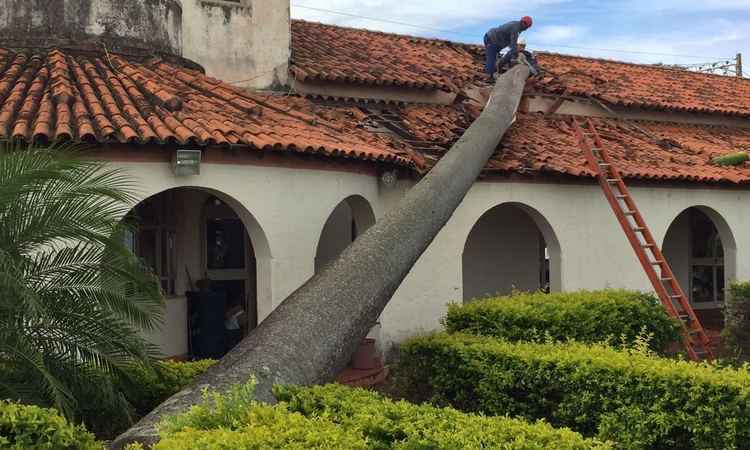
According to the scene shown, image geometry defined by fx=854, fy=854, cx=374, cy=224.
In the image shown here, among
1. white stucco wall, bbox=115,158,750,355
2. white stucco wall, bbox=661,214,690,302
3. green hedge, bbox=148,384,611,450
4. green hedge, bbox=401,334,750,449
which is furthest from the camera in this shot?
white stucco wall, bbox=661,214,690,302

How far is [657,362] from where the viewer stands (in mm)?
6973

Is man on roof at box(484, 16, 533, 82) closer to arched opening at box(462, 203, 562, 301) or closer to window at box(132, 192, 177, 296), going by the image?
arched opening at box(462, 203, 562, 301)

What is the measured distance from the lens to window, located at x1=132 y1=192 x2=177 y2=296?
496 inches

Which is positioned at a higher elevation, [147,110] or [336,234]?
[147,110]

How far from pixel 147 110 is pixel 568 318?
5221 mm

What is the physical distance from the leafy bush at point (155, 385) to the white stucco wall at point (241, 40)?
26.1ft

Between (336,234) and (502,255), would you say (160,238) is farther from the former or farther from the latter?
(502,255)

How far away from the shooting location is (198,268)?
520 inches

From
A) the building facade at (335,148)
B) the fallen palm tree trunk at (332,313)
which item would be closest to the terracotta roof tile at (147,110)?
the building facade at (335,148)

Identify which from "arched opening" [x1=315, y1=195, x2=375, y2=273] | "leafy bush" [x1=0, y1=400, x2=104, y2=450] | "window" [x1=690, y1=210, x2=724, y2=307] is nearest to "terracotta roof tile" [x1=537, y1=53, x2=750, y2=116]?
"window" [x1=690, y1=210, x2=724, y2=307]

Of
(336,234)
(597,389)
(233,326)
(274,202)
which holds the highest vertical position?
(274,202)

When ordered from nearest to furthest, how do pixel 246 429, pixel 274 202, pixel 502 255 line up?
1. pixel 246 429
2. pixel 274 202
3. pixel 502 255

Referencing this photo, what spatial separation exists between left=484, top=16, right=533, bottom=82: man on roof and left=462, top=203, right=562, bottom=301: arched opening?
289cm

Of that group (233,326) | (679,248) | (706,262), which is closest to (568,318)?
(233,326)
